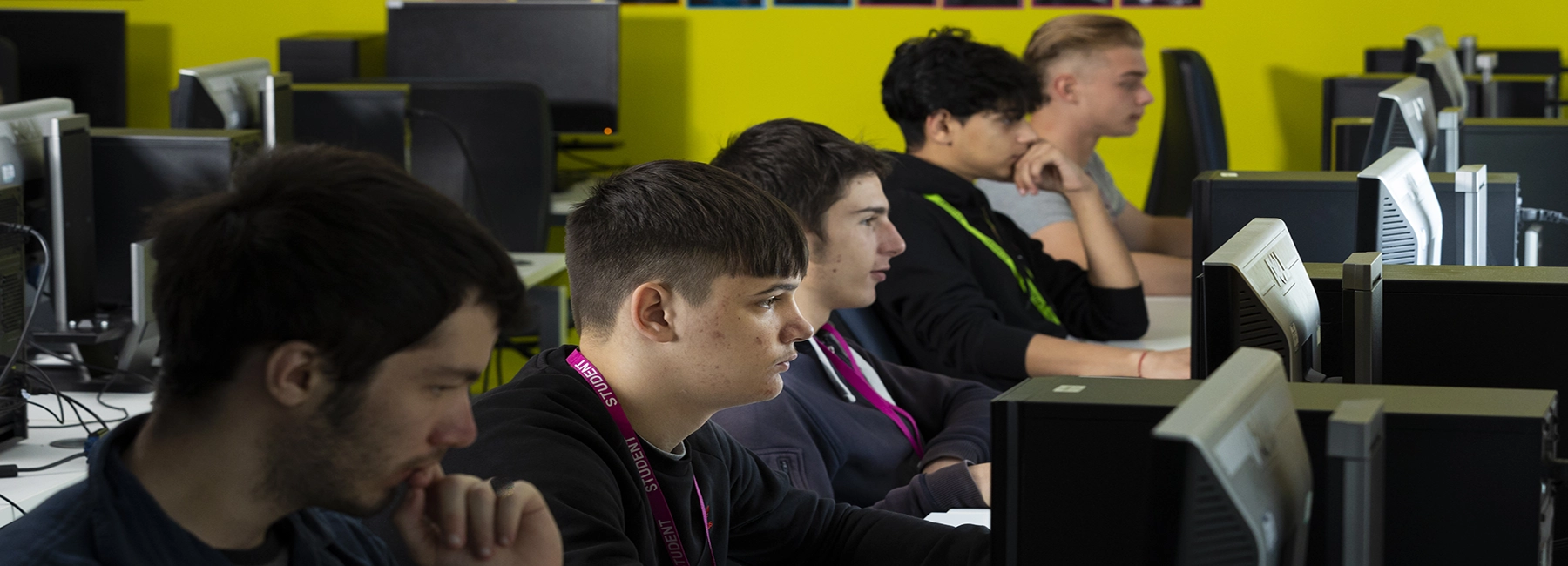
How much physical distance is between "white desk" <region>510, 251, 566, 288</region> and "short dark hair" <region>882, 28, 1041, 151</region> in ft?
3.49

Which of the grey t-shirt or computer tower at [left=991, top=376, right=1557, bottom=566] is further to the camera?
the grey t-shirt

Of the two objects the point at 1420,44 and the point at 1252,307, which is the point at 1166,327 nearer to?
the point at 1420,44

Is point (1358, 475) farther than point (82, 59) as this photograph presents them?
No

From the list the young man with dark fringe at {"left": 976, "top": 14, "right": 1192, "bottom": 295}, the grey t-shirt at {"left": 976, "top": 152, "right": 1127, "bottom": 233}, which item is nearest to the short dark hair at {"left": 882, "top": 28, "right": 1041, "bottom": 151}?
the grey t-shirt at {"left": 976, "top": 152, "right": 1127, "bottom": 233}

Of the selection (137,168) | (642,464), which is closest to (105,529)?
(642,464)

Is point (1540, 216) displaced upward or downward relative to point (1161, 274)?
upward

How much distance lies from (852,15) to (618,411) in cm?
407

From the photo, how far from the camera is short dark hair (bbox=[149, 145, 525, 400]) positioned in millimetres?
837

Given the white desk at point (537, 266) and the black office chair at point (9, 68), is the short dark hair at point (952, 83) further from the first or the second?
the black office chair at point (9, 68)

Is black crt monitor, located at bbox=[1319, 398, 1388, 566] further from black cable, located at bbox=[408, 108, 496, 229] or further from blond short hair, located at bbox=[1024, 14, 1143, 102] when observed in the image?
black cable, located at bbox=[408, 108, 496, 229]

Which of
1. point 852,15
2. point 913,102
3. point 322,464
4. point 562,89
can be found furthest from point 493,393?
point 852,15

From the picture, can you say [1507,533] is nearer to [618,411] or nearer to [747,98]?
[618,411]

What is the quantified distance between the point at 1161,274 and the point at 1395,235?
194cm

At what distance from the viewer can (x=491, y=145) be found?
424cm
